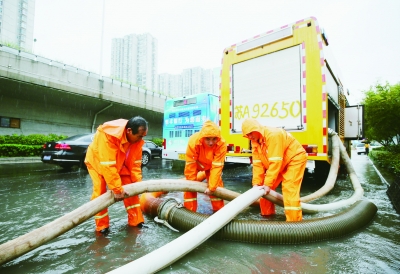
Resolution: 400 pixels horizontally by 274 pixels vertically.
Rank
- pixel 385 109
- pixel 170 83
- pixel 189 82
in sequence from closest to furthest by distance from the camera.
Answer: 1. pixel 385 109
2. pixel 189 82
3. pixel 170 83

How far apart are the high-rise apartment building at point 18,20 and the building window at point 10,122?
5866cm

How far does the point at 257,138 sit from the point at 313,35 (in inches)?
103

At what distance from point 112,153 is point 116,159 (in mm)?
264

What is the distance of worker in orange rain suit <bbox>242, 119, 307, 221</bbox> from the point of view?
2.89 meters

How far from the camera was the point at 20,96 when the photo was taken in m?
13.9

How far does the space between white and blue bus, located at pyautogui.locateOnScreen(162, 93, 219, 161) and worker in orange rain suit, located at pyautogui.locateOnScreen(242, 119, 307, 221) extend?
14.5ft

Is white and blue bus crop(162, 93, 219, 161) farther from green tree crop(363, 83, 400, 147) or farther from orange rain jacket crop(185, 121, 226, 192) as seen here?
green tree crop(363, 83, 400, 147)

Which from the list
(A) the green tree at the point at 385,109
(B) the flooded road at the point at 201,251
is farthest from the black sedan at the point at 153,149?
(A) the green tree at the point at 385,109

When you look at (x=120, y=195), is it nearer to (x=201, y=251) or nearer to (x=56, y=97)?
(x=201, y=251)

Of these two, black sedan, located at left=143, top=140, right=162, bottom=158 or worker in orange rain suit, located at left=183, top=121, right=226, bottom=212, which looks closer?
worker in orange rain suit, located at left=183, top=121, right=226, bottom=212

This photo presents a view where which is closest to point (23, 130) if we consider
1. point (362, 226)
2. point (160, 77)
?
point (362, 226)

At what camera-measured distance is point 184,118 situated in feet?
26.5

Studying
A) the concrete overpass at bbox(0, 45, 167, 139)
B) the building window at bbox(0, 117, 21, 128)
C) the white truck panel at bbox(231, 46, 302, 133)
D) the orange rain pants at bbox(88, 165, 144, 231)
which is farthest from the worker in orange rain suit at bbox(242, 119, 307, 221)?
the building window at bbox(0, 117, 21, 128)

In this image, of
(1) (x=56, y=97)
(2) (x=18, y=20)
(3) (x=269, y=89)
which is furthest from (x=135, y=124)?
(2) (x=18, y=20)
